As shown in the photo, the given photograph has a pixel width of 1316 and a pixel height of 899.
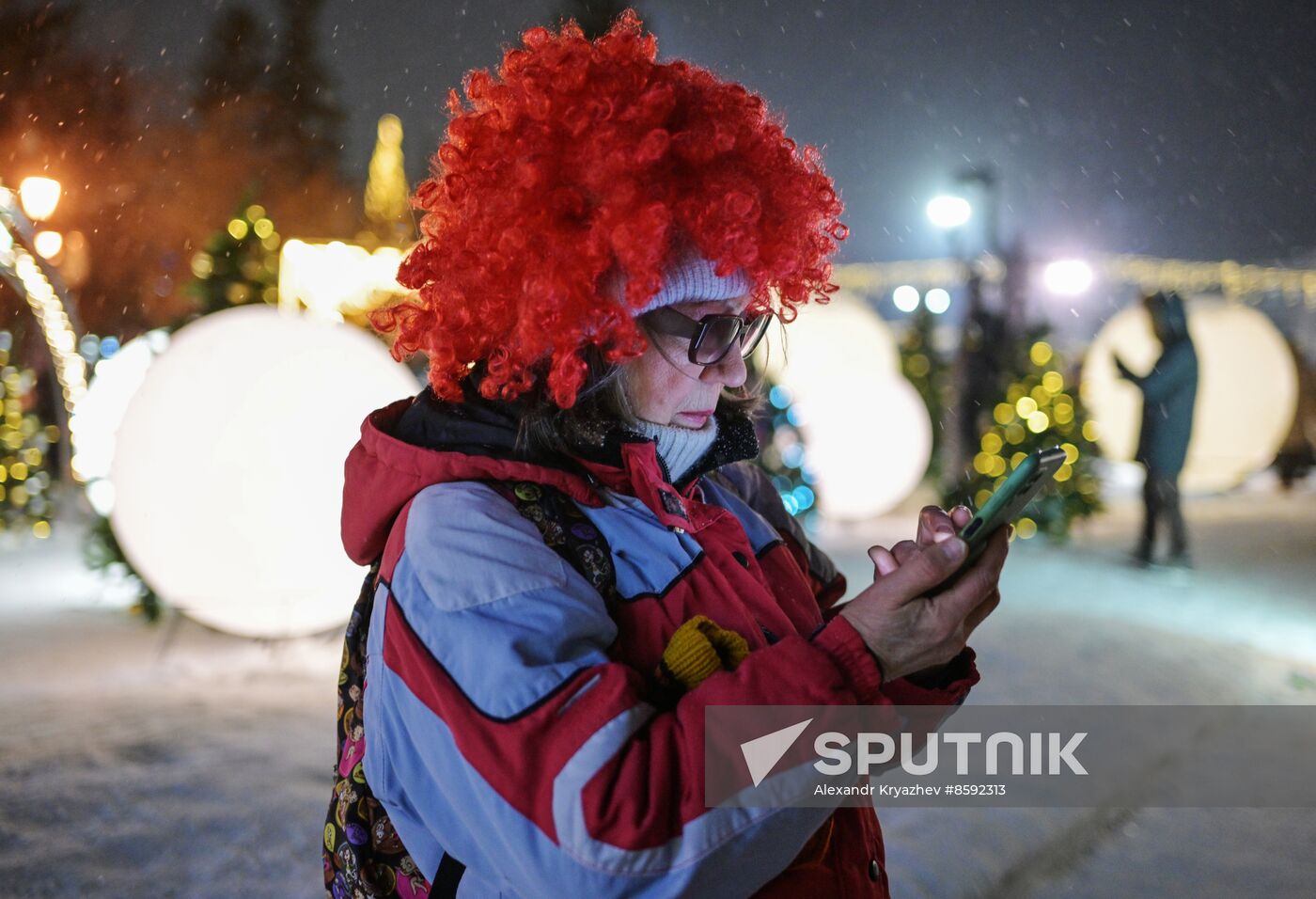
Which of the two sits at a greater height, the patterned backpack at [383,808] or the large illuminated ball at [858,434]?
the large illuminated ball at [858,434]

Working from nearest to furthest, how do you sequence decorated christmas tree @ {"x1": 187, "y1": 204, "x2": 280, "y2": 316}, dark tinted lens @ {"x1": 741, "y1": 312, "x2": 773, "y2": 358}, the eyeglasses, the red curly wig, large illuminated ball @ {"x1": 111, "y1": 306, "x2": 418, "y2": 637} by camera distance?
the red curly wig → the eyeglasses → dark tinted lens @ {"x1": 741, "y1": 312, "x2": 773, "y2": 358} → large illuminated ball @ {"x1": 111, "y1": 306, "x2": 418, "y2": 637} → decorated christmas tree @ {"x1": 187, "y1": 204, "x2": 280, "y2": 316}

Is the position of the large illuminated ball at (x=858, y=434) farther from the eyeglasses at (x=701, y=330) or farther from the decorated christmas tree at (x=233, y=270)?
the eyeglasses at (x=701, y=330)

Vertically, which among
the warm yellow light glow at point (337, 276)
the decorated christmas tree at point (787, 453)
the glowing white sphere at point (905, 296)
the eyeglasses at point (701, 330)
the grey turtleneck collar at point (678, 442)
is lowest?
the grey turtleneck collar at point (678, 442)

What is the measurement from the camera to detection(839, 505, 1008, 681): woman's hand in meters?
1.39

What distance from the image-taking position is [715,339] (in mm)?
1784

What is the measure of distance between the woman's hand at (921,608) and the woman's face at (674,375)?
0.52 metres

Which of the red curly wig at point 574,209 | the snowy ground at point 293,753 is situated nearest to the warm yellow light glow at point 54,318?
the snowy ground at point 293,753

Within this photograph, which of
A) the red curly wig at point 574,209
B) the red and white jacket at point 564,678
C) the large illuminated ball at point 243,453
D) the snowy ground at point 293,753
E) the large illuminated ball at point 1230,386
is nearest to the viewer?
the red and white jacket at point 564,678

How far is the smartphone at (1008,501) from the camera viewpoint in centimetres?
149

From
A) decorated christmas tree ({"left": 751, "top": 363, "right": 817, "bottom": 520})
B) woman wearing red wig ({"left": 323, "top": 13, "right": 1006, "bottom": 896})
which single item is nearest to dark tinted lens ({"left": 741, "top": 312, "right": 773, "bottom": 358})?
woman wearing red wig ({"left": 323, "top": 13, "right": 1006, "bottom": 896})

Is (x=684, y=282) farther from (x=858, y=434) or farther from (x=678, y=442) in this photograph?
(x=858, y=434)

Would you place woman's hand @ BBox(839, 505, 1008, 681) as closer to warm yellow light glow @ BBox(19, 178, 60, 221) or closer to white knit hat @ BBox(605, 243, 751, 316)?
white knit hat @ BBox(605, 243, 751, 316)

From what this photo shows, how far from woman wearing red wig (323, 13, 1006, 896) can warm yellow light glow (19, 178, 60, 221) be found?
1003 centimetres

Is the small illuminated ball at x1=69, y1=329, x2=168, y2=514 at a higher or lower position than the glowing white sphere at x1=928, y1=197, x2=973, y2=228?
lower
